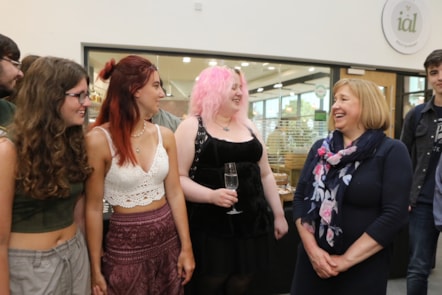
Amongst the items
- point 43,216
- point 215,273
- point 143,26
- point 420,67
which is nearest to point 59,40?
point 143,26

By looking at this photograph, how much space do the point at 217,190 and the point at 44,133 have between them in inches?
31.8

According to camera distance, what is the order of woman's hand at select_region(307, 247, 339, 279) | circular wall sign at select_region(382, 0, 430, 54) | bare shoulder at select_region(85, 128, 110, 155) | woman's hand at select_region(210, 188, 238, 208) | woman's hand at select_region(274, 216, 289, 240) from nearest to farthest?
bare shoulder at select_region(85, 128, 110, 155)
woman's hand at select_region(307, 247, 339, 279)
woman's hand at select_region(210, 188, 238, 208)
woman's hand at select_region(274, 216, 289, 240)
circular wall sign at select_region(382, 0, 430, 54)

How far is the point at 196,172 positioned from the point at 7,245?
2.94 feet

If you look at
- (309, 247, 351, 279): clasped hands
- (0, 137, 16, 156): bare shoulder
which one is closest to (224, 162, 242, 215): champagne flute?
(309, 247, 351, 279): clasped hands

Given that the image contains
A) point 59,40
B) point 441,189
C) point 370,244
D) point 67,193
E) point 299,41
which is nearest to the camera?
point 67,193

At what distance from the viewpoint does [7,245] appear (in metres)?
1.14

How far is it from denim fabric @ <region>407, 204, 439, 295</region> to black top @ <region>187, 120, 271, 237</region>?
1108 mm

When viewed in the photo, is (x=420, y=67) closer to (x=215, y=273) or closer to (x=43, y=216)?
(x=215, y=273)

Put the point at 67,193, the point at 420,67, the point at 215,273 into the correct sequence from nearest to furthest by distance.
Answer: the point at 67,193, the point at 215,273, the point at 420,67

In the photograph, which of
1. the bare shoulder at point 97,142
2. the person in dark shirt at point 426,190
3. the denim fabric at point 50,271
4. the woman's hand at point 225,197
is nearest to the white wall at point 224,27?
the person in dark shirt at point 426,190

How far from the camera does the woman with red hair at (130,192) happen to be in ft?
4.60

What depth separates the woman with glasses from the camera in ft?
3.68

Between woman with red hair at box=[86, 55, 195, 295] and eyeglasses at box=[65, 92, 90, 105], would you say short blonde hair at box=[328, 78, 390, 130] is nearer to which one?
woman with red hair at box=[86, 55, 195, 295]

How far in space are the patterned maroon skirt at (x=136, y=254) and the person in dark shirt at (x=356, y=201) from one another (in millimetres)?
700
